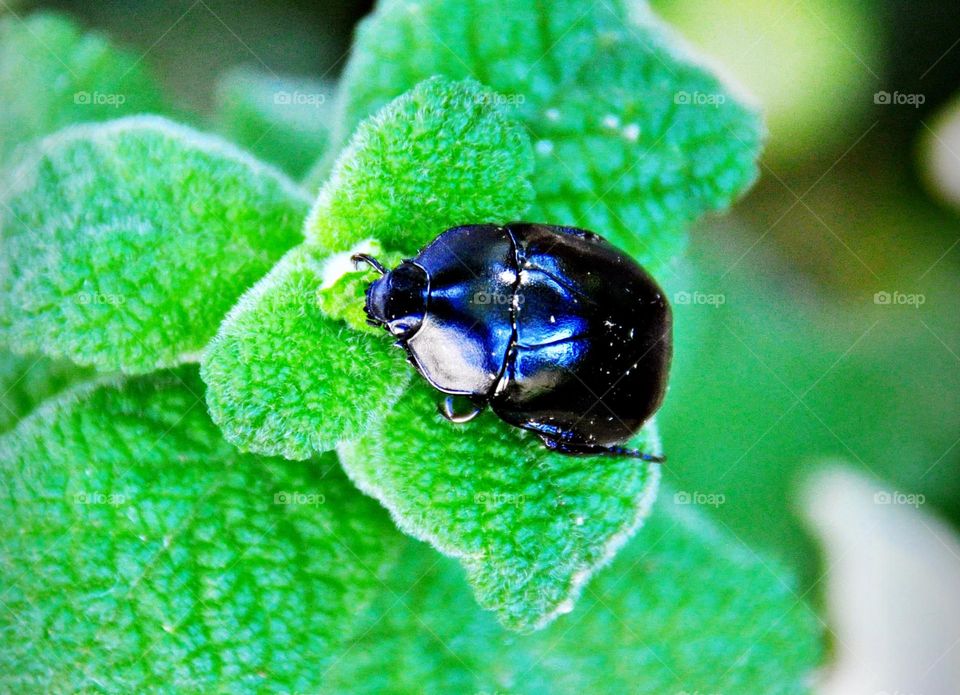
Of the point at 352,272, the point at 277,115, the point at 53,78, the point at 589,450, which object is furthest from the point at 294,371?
the point at 53,78

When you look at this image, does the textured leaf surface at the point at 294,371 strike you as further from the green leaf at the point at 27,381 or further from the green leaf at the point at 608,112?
the green leaf at the point at 27,381

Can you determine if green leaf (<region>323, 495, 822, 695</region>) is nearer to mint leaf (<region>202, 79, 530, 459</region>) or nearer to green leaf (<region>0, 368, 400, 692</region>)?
green leaf (<region>0, 368, 400, 692</region>)

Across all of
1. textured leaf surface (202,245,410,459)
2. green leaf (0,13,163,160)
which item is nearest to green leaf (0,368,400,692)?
textured leaf surface (202,245,410,459)

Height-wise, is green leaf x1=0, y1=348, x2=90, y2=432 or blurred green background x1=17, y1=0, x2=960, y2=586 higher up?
blurred green background x1=17, y1=0, x2=960, y2=586

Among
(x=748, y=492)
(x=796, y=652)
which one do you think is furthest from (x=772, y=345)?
(x=796, y=652)

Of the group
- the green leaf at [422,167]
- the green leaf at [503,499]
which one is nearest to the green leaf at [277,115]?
the green leaf at [422,167]

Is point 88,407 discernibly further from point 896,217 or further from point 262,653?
point 896,217

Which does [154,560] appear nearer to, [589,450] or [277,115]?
[589,450]

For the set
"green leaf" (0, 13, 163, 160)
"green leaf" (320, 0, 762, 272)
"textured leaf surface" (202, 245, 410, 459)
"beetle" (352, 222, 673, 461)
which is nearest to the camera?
"textured leaf surface" (202, 245, 410, 459)
